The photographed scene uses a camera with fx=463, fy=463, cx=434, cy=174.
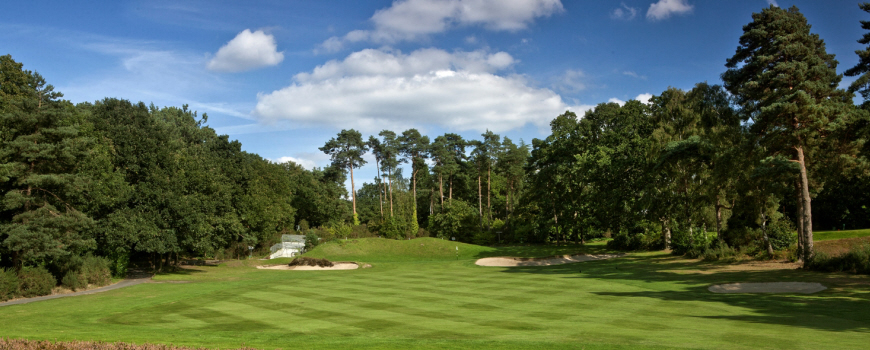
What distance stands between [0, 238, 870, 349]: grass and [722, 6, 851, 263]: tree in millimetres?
7142

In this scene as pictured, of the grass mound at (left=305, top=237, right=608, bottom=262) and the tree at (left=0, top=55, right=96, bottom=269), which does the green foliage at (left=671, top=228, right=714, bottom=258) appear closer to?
the grass mound at (left=305, top=237, right=608, bottom=262)

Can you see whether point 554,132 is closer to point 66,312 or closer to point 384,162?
point 384,162

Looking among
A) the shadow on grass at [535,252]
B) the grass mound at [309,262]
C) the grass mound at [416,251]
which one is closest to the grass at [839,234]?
the shadow on grass at [535,252]

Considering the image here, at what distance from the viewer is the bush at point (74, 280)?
92.6 ft

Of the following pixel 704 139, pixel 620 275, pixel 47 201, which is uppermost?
pixel 704 139

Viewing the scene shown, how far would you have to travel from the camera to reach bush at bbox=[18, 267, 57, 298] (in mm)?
25344

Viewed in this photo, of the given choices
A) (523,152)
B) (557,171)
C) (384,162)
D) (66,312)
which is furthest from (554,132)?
(66,312)

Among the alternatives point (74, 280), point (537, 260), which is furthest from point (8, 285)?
point (537, 260)

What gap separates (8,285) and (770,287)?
37453 millimetres

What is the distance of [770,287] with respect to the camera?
21125mm

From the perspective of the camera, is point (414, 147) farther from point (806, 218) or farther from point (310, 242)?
point (806, 218)

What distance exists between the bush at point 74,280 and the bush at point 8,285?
357 cm

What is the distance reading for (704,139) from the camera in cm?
3434

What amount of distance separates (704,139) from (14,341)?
38355 mm
